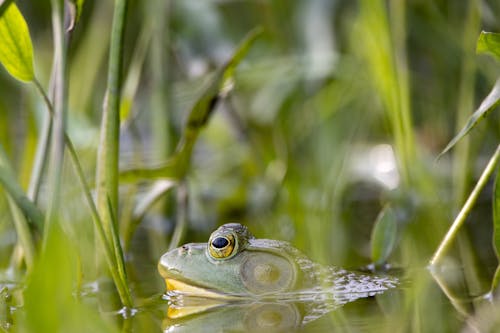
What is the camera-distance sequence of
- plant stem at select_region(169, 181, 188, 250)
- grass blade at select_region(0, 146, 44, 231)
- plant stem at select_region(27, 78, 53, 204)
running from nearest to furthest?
1. grass blade at select_region(0, 146, 44, 231)
2. plant stem at select_region(27, 78, 53, 204)
3. plant stem at select_region(169, 181, 188, 250)

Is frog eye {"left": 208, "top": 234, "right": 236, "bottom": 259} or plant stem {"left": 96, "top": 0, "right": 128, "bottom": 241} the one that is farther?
frog eye {"left": 208, "top": 234, "right": 236, "bottom": 259}

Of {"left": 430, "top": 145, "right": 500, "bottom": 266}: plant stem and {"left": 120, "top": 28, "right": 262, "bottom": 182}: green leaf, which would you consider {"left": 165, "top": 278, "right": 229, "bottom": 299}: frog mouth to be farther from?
{"left": 430, "top": 145, "right": 500, "bottom": 266}: plant stem

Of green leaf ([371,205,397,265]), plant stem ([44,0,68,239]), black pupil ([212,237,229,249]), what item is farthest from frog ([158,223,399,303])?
plant stem ([44,0,68,239])

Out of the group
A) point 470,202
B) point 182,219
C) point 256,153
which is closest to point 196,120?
point 182,219

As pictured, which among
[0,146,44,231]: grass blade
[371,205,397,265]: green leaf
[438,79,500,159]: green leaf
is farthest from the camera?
[371,205,397,265]: green leaf

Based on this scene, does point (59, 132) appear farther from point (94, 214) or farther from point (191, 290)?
point (191, 290)

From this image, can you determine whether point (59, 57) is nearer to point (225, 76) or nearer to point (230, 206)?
point (225, 76)

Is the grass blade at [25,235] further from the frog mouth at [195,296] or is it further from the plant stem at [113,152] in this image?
the frog mouth at [195,296]
